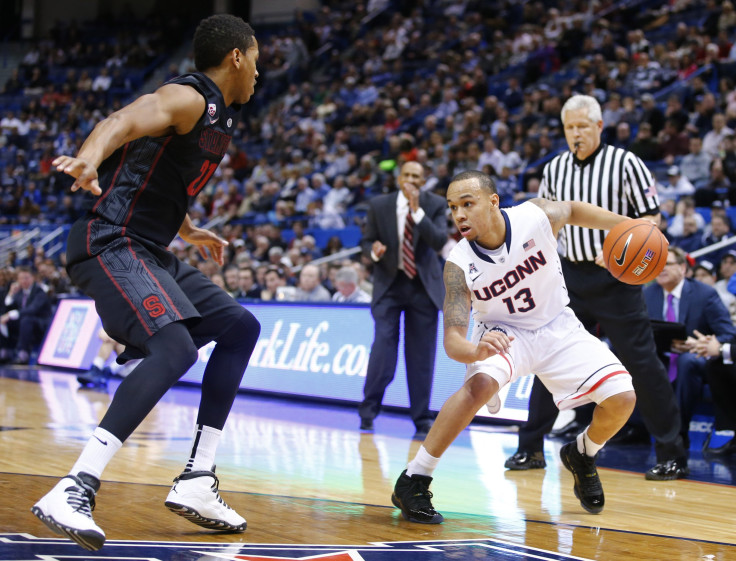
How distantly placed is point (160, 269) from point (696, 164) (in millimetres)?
9531

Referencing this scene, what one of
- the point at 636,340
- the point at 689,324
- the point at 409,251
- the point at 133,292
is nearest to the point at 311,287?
the point at 409,251

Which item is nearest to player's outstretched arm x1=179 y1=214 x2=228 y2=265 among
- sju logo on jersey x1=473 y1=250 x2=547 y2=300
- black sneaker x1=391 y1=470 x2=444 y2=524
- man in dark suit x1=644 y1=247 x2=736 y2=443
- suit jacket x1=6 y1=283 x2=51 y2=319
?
sju logo on jersey x1=473 y1=250 x2=547 y2=300

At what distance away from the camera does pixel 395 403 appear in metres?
7.91

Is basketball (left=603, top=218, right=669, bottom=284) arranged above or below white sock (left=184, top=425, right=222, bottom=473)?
above

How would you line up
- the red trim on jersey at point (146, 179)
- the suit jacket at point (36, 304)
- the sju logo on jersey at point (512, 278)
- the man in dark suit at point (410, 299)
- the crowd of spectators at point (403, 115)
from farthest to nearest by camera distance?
the suit jacket at point (36, 304) → the crowd of spectators at point (403, 115) → the man in dark suit at point (410, 299) → the sju logo on jersey at point (512, 278) → the red trim on jersey at point (146, 179)

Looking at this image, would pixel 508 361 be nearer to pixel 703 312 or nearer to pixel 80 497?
pixel 80 497

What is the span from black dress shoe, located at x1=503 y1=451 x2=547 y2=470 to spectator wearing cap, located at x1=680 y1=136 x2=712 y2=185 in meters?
7.10

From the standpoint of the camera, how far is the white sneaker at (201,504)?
3078 mm

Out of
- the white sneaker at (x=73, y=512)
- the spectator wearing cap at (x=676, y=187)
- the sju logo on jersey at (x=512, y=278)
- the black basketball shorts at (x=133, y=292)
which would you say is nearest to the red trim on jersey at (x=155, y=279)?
the black basketball shorts at (x=133, y=292)

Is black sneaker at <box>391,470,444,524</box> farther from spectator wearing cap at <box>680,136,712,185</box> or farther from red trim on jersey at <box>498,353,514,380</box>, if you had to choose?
spectator wearing cap at <box>680,136,712,185</box>

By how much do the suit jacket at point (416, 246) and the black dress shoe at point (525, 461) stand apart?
1.69 metres

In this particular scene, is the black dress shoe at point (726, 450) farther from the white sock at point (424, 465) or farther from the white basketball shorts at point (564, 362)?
the white sock at point (424, 465)

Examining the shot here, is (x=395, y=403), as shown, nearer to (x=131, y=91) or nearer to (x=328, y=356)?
(x=328, y=356)

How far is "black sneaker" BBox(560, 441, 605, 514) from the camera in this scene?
149 inches
